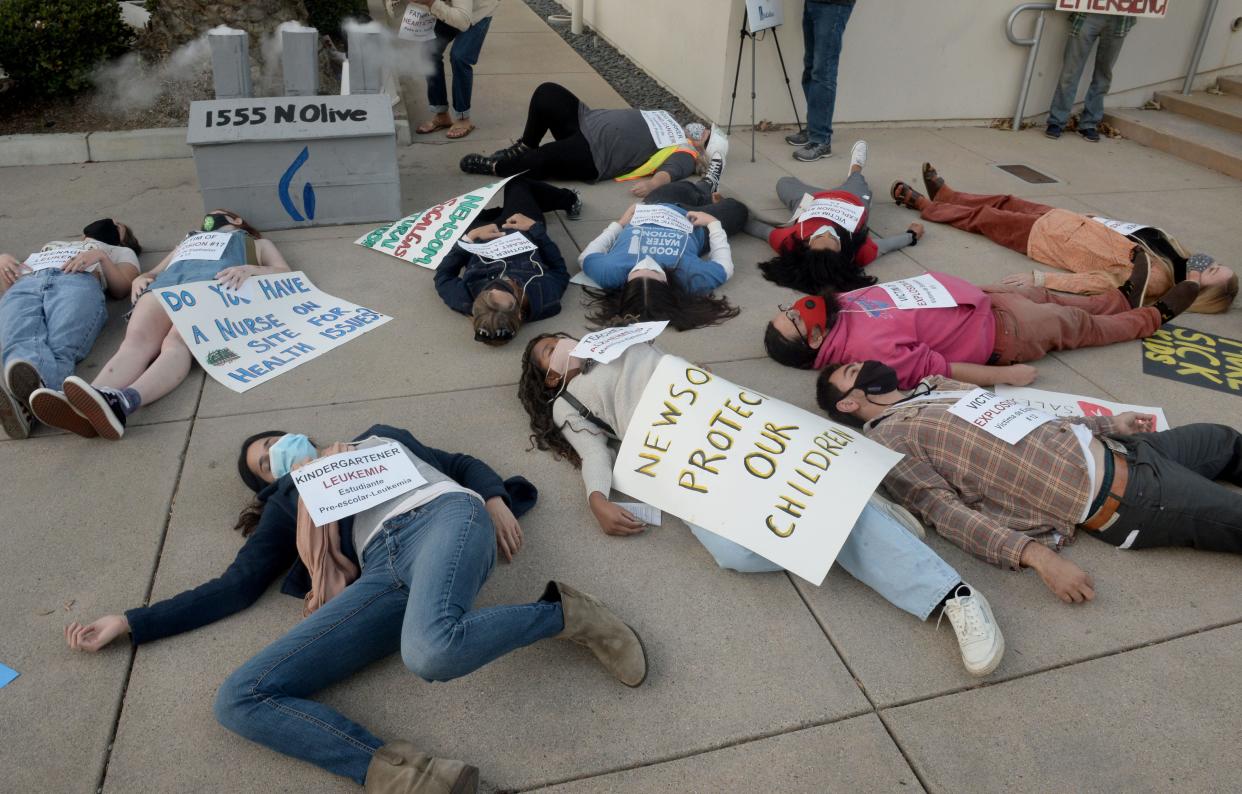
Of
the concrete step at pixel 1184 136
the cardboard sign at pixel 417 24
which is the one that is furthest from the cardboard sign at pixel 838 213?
the concrete step at pixel 1184 136

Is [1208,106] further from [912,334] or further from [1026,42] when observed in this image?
[912,334]

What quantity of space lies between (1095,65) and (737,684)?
22.6 feet

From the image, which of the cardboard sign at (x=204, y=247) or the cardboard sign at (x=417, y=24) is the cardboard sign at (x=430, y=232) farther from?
the cardboard sign at (x=417, y=24)

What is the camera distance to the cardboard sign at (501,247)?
429cm

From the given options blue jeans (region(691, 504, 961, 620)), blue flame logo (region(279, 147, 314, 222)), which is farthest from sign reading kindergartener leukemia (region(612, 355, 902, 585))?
blue flame logo (region(279, 147, 314, 222))

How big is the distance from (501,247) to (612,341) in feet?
4.93

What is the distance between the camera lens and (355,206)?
516 cm

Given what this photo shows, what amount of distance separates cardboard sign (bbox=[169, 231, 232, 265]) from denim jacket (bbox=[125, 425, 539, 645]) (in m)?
2.04

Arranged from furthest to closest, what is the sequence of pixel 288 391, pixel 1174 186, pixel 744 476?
pixel 1174 186, pixel 288 391, pixel 744 476

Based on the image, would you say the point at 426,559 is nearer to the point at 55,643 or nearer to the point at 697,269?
the point at 55,643

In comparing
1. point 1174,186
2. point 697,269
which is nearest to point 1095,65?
point 1174,186

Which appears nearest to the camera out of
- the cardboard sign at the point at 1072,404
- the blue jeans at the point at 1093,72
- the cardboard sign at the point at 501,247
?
the cardboard sign at the point at 1072,404

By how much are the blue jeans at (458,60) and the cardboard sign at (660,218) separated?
8.42ft

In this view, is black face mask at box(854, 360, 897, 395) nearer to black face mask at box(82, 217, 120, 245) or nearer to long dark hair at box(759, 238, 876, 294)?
long dark hair at box(759, 238, 876, 294)
